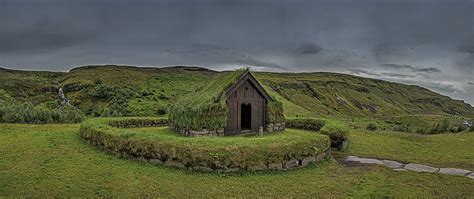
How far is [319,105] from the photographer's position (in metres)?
82.1

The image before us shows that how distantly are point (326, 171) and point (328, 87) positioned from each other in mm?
93829

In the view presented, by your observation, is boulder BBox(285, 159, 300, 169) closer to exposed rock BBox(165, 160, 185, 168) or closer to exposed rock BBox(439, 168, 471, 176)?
exposed rock BBox(165, 160, 185, 168)

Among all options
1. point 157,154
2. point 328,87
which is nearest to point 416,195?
point 157,154

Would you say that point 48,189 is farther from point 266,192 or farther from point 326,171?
point 326,171

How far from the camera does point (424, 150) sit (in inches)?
729

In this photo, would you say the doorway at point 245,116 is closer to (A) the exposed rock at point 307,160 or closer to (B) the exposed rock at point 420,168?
(A) the exposed rock at point 307,160

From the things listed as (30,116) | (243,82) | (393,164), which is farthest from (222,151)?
(30,116)

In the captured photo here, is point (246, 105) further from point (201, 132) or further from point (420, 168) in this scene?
point (420, 168)

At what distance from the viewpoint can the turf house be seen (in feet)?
60.9

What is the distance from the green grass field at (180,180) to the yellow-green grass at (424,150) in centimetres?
45

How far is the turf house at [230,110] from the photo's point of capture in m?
→ 18.6

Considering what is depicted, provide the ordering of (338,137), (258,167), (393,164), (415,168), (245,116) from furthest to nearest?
1. (245,116)
2. (338,137)
3. (393,164)
4. (415,168)
5. (258,167)

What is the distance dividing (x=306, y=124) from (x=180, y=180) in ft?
55.7

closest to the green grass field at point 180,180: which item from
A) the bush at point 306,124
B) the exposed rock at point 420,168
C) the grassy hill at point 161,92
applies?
the exposed rock at point 420,168
